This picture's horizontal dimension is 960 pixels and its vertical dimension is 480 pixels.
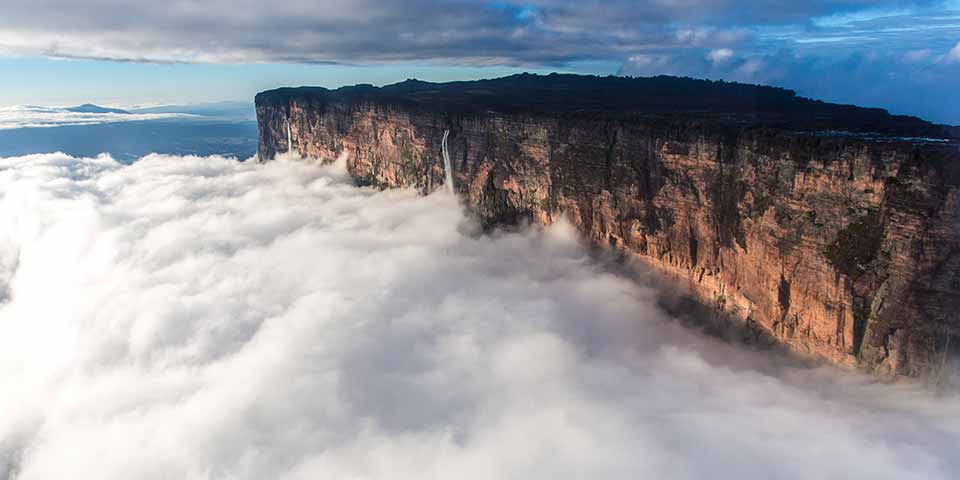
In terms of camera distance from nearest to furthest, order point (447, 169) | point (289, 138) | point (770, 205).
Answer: point (770, 205) → point (447, 169) → point (289, 138)

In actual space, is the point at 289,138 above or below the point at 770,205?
above

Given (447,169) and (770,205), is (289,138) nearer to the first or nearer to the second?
(447,169)

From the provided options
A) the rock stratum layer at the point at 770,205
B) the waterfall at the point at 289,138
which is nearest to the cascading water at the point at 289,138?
the waterfall at the point at 289,138

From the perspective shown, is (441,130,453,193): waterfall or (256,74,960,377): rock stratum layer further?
(441,130,453,193): waterfall

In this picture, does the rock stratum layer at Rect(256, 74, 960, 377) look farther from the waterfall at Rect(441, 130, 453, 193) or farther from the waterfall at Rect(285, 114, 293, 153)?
the waterfall at Rect(285, 114, 293, 153)

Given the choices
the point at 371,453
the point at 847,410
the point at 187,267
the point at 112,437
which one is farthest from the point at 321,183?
the point at 847,410

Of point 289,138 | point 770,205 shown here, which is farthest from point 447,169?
point 289,138

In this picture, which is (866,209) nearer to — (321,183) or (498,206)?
(498,206)

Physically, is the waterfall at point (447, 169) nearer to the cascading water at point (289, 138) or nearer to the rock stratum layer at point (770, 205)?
the rock stratum layer at point (770, 205)

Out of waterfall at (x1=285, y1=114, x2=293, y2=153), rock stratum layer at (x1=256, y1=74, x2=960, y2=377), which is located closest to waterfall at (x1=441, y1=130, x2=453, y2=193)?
rock stratum layer at (x1=256, y1=74, x2=960, y2=377)
